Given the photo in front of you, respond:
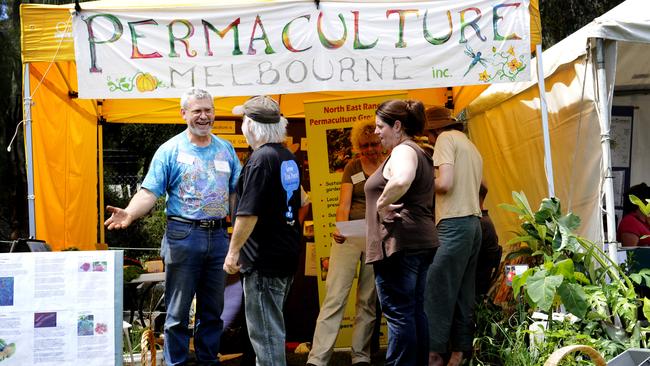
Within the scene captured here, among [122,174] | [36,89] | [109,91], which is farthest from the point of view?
[122,174]

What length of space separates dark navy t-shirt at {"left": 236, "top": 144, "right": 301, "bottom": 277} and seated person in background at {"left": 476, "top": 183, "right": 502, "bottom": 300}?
1825mm

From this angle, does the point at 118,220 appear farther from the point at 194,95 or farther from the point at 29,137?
the point at 29,137

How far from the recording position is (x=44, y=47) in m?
5.46

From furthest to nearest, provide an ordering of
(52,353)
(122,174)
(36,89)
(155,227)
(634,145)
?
(122,174) → (155,227) → (634,145) → (36,89) → (52,353)

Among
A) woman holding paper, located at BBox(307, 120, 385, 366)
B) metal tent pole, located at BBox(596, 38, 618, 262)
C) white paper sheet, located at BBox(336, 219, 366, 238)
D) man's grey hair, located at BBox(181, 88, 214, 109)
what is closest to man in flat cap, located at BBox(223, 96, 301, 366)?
man's grey hair, located at BBox(181, 88, 214, 109)

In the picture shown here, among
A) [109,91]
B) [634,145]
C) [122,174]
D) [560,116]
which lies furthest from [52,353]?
[122,174]

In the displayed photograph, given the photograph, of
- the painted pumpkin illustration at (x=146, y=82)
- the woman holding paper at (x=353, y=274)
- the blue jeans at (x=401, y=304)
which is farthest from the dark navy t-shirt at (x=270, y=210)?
the woman holding paper at (x=353, y=274)

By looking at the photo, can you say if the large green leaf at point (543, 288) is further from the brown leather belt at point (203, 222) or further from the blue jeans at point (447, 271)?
the brown leather belt at point (203, 222)

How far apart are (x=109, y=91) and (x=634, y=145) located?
4852mm

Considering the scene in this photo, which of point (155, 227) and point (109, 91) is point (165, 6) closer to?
point (109, 91)

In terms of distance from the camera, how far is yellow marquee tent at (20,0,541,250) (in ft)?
17.9

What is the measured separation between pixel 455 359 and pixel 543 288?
1047 mm

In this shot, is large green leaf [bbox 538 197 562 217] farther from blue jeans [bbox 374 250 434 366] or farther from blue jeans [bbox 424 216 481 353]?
blue jeans [bbox 374 250 434 366]

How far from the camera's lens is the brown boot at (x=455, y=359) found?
5.66 metres
